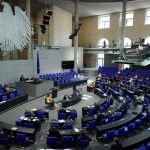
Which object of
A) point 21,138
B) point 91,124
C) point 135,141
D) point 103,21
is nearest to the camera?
point 135,141

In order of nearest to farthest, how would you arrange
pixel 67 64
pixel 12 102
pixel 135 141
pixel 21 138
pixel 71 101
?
pixel 135 141, pixel 21 138, pixel 12 102, pixel 71 101, pixel 67 64

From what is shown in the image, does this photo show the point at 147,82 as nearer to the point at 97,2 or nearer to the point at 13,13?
the point at 97,2

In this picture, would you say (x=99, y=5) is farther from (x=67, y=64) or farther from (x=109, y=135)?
(x=109, y=135)

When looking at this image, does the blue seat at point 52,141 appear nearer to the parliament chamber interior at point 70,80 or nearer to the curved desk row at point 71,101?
the parliament chamber interior at point 70,80

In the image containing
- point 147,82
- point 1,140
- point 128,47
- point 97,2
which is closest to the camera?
point 1,140

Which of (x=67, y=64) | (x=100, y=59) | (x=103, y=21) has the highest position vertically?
(x=103, y=21)

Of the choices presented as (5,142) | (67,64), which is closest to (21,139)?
(5,142)

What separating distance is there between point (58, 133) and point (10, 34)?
556 cm

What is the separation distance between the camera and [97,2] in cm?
2630

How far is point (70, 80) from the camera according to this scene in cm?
2119

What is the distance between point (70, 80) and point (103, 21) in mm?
17677


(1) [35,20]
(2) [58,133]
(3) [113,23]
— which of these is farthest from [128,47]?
(2) [58,133]

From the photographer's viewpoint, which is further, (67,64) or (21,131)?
(67,64)

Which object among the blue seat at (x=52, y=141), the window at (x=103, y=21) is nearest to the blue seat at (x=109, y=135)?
the blue seat at (x=52, y=141)
